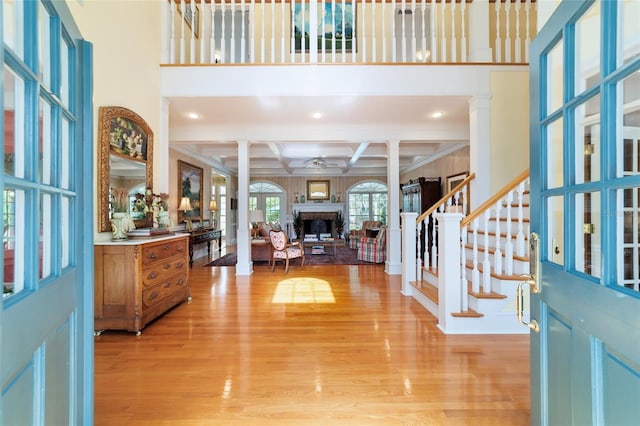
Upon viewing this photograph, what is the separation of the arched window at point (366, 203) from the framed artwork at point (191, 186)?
569cm

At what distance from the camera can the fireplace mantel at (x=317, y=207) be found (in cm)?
1148

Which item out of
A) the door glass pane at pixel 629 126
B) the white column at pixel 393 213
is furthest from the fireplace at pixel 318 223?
the door glass pane at pixel 629 126

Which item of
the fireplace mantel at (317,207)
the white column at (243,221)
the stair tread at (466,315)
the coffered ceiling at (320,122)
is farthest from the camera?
the fireplace mantel at (317,207)

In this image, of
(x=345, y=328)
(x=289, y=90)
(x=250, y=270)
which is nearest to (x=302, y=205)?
(x=250, y=270)

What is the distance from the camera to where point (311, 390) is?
1981 mm

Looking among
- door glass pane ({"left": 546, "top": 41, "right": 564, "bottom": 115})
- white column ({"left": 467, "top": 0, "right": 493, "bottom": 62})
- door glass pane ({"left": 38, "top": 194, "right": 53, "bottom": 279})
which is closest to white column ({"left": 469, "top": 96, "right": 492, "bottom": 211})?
white column ({"left": 467, "top": 0, "right": 493, "bottom": 62})

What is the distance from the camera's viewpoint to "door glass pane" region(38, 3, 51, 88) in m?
1.03

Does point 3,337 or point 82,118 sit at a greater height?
point 82,118

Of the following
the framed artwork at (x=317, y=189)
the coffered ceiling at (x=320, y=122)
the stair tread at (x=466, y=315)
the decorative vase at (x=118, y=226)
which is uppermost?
the coffered ceiling at (x=320, y=122)

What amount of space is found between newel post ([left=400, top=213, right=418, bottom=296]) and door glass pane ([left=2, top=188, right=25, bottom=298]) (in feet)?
12.5

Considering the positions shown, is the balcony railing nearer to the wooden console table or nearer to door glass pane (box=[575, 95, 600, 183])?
door glass pane (box=[575, 95, 600, 183])

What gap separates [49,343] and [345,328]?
242 centimetres

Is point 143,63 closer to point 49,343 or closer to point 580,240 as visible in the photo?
point 49,343

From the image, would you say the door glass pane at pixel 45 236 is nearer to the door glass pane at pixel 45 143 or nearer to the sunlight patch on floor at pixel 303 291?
the door glass pane at pixel 45 143
